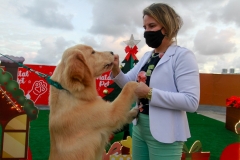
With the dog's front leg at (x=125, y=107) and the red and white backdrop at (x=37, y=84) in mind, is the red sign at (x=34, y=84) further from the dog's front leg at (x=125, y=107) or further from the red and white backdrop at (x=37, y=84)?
the dog's front leg at (x=125, y=107)

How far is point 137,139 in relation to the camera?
2.12 m

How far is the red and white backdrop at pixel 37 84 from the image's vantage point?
9.52 metres

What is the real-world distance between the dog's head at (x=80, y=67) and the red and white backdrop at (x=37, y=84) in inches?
277

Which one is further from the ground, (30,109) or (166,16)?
(166,16)

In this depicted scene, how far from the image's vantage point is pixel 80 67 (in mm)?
2088

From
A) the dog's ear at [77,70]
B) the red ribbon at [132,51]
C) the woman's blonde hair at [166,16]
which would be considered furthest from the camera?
the red ribbon at [132,51]

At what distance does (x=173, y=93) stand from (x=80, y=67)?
0.84 meters

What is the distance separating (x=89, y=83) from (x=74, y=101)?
221 mm

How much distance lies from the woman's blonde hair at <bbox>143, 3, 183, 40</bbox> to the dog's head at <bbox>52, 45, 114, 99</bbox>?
0.67m

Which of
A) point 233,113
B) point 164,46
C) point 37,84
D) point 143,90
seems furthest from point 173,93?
point 37,84

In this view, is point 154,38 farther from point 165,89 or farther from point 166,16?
point 165,89

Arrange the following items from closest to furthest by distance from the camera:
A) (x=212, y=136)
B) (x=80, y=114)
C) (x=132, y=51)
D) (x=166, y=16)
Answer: (x=166, y=16)
(x=80, y=114)
(x=132, y=51)
(x=212, y=136)

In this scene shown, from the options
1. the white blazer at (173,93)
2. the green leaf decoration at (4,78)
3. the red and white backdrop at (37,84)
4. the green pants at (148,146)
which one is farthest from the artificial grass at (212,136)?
the green leaf decoration at (4,78)

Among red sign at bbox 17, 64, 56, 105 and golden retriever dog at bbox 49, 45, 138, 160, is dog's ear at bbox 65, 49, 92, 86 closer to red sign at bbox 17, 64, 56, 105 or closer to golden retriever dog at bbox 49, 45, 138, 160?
golden retriever dog at bbox 49, 45, 138, 160
